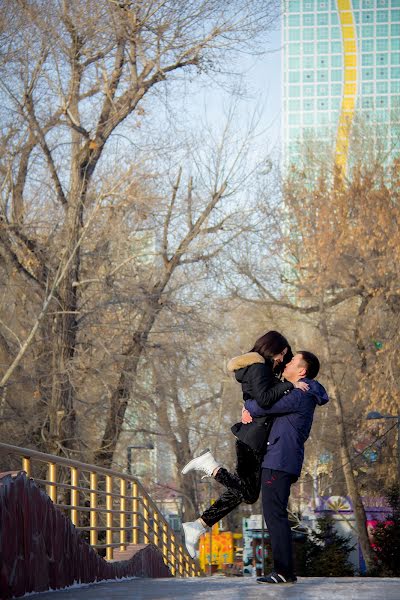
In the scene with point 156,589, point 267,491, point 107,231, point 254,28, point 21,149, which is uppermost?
point 254,28

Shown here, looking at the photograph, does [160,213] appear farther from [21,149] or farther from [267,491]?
[267,491]

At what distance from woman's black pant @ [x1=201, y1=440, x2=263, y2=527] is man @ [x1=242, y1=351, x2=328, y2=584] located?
248mm

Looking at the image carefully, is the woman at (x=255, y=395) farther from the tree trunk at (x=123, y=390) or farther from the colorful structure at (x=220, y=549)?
the colorful structure at (x=220, y=549)

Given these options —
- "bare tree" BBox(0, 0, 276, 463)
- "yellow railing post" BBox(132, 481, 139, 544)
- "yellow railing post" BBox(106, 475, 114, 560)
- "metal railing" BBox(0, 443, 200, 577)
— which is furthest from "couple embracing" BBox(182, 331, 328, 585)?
"bare tree" BBox(0, 0, 276, 463)

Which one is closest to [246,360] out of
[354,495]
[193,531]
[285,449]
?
[285,449]

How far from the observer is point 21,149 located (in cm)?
2222

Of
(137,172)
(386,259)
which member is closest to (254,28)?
(137,172)

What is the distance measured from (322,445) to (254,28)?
24.1 meters

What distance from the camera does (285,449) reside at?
7.31 m

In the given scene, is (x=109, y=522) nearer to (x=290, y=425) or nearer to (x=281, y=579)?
(x=281, y=579)

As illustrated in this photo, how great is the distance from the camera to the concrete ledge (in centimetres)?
574

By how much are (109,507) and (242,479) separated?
367cm

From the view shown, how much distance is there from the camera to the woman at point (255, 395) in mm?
7238

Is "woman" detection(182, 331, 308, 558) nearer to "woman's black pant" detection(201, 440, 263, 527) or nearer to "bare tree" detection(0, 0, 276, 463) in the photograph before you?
"woman's black pant" detection(201, 440, 263, 527)
